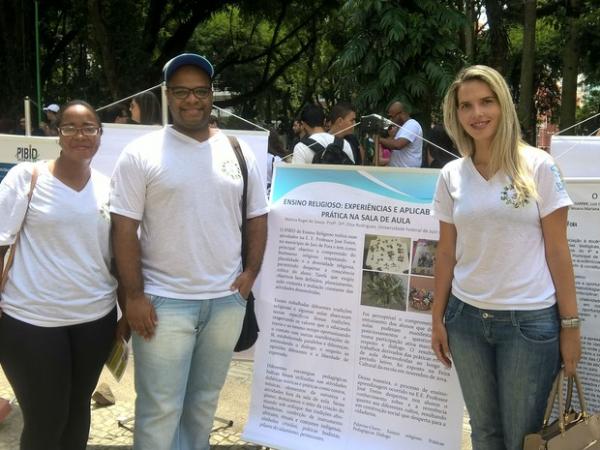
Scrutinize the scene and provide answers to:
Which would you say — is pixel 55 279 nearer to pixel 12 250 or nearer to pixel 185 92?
pixel 12 250

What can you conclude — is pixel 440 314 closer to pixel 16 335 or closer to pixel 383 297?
pixel 383 297

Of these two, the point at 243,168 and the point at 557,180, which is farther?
the point at 243,168

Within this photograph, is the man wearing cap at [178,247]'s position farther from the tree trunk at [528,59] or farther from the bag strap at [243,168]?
the tree trunk at [528,59]

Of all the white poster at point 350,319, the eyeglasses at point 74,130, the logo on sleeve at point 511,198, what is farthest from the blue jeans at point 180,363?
the logo on sleeve at point 511,198

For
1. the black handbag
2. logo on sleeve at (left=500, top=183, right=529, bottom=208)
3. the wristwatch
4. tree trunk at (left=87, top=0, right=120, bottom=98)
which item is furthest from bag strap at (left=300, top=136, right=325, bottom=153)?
tree trunk at (left=87, top=0, right=120, bottom=98)

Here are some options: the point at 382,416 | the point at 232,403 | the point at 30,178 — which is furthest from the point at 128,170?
the point at 232,403

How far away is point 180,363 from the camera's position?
2602 mm

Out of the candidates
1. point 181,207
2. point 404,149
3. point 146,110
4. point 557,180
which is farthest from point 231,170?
point 404,149

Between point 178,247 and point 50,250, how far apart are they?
48 centimetres

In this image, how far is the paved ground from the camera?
351 cm

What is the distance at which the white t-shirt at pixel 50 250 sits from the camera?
8.11ft

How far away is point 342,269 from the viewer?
2.96 metres

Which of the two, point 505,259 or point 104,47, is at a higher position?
point 104,47

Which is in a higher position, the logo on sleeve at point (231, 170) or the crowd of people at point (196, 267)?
the logo on sleeve at point (231, 170)
